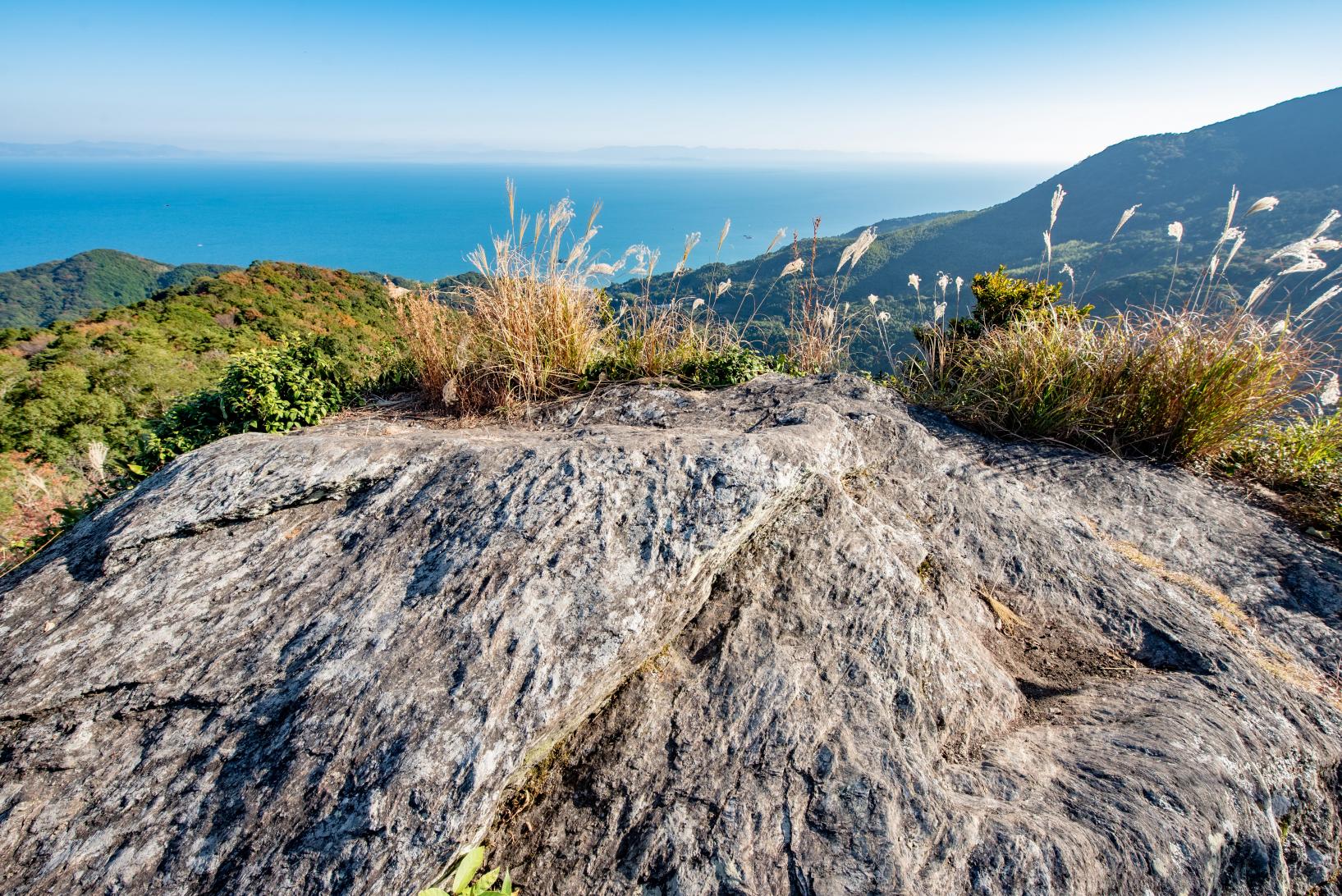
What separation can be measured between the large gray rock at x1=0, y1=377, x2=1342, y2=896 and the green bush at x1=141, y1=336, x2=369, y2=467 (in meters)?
1.22

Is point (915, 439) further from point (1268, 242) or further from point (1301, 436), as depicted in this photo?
point (1268, 242)

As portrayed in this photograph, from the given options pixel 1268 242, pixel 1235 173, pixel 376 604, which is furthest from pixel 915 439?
pixel 1235 173

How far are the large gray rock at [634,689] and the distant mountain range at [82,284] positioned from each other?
316 ft

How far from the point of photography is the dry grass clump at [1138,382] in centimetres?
467

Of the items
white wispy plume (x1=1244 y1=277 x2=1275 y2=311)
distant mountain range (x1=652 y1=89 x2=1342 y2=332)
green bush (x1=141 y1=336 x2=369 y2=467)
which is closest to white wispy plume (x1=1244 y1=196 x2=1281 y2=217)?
white wispy plume (x1=1244 y1=277 x2=1275 y2=311)

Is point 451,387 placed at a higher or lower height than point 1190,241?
higher

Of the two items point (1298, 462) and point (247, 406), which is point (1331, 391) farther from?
point (247, 406)

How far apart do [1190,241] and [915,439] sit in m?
64.8

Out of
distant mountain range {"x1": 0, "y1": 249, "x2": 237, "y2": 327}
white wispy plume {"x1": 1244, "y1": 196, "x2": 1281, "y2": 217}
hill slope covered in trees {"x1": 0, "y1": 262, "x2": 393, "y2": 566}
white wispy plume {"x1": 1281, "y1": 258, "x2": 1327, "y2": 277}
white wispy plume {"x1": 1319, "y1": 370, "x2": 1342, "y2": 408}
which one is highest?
white wispy plume {"x1": 1244, "y1": 196, "x2": 1281, "y2": 217}

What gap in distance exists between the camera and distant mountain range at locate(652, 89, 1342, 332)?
45594 millimetres

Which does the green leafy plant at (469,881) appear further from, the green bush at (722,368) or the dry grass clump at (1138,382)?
the dry grass clump at (1138,382)

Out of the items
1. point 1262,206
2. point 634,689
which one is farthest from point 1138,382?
point 634,689

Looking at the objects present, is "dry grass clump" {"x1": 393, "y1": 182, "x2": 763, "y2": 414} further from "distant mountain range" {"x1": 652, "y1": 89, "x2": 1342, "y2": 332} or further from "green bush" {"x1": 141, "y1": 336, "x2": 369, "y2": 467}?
"distant mountain range" {"x1": 652, "y1": 89, "x2": 1342, "y2": 332}

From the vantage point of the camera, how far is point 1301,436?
16.2 feet
